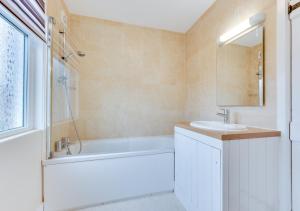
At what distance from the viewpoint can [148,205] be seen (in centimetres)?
172

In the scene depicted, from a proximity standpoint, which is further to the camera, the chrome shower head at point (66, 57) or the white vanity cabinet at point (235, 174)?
the chrome shower head at point (66, 57)

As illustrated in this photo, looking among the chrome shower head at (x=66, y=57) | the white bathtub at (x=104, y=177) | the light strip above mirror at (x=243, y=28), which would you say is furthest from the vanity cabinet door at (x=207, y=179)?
the chrome shower head at (x=66, y=57)

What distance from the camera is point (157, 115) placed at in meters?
2.78

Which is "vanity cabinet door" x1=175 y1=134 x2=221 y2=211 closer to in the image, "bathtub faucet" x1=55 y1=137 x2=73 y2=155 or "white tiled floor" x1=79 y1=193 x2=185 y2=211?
"white tiled floor" x1=79 y1=193 x2=185 y2=211

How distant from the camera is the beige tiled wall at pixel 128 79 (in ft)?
7.97

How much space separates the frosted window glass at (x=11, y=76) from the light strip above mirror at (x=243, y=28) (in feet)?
6.81

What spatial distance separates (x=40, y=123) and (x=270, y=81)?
221 cm

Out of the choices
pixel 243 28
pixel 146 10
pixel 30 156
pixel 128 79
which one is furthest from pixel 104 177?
pixel 146 10

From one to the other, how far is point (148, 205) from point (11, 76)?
180 cm

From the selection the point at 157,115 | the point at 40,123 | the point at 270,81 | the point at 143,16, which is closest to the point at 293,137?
the point at 270,81

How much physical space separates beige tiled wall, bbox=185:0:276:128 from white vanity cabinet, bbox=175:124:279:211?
344mm

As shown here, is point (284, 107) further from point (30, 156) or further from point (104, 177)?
point (30, 156)

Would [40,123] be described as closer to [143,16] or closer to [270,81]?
[143,16]

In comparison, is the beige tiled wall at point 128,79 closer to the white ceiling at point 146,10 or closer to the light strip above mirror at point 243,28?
the white ceiling at point 146,10
